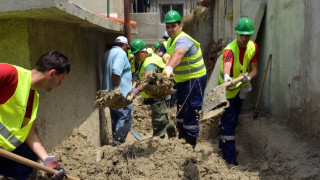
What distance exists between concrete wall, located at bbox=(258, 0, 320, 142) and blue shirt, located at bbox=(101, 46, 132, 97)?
243 cm

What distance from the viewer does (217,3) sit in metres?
10.6

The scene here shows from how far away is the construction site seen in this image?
3.44 meters

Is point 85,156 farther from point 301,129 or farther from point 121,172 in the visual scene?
point 301,129

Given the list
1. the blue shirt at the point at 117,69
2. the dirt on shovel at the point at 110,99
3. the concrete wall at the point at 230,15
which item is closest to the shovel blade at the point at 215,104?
the dirt on shovel at the point at 110,99

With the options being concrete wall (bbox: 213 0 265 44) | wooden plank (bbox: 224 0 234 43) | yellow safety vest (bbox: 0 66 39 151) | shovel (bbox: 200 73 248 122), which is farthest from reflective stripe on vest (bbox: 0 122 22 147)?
wooden plank (bbox: 224 0 234 43)

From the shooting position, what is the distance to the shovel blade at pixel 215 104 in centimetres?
393

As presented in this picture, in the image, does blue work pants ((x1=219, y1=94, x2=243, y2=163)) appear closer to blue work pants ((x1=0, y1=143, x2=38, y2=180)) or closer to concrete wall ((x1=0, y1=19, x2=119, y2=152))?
concrete wall ((x1=0, y1=19, x2=119, y2=152))

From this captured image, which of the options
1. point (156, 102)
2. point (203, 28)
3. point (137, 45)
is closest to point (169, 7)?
point (203, 28)

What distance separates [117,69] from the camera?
5355 mm

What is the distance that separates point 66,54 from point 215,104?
198 centimetres

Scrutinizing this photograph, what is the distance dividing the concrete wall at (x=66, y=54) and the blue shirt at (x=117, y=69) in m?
0.28

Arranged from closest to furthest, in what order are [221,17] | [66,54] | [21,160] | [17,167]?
[21,160] < [17,167] < [66,54] < [221,17]

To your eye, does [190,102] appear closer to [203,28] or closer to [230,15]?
[230,15]

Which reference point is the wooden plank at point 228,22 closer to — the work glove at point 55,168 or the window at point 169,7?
the work glove at point 55,168
